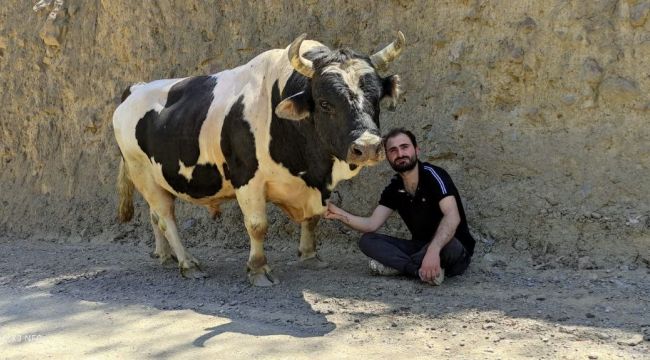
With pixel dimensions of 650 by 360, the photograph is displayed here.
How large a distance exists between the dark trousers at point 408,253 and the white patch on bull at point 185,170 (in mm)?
1752

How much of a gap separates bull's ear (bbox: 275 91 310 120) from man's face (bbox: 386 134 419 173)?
2.62ft

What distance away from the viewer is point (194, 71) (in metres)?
9.57

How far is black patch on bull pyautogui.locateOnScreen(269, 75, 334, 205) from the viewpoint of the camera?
6.00m

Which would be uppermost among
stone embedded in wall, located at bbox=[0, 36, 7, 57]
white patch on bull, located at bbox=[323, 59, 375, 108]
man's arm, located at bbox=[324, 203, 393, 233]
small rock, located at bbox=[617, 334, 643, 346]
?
stone embedded in wall, located at bbox=[0, 36, 7, 57]

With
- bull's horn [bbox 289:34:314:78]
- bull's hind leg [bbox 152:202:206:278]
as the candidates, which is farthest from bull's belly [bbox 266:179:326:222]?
bull's hind leg [bbox 152:202:206:278]

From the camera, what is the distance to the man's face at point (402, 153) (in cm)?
601

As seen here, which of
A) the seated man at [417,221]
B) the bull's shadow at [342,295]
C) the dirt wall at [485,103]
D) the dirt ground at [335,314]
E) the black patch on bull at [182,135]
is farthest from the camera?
the black patch on bull at [182,135]

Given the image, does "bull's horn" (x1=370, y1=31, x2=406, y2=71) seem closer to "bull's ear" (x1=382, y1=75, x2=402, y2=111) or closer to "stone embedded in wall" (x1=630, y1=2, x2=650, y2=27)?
"bull's ear" (x1=382, y1=75, x2=402, y2=111)

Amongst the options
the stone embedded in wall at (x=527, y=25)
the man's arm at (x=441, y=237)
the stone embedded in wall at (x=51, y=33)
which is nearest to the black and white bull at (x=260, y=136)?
the man's arm at (x=441, y=237)

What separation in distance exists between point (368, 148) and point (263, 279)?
1771 millimetres

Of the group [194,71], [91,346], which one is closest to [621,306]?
[91,346]

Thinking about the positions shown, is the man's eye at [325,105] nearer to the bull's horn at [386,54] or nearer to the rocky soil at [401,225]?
the bull's horn at [386,54]

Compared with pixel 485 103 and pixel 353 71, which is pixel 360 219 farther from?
pixel 485 103

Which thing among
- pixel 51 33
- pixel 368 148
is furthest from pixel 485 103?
pixel 51 33
